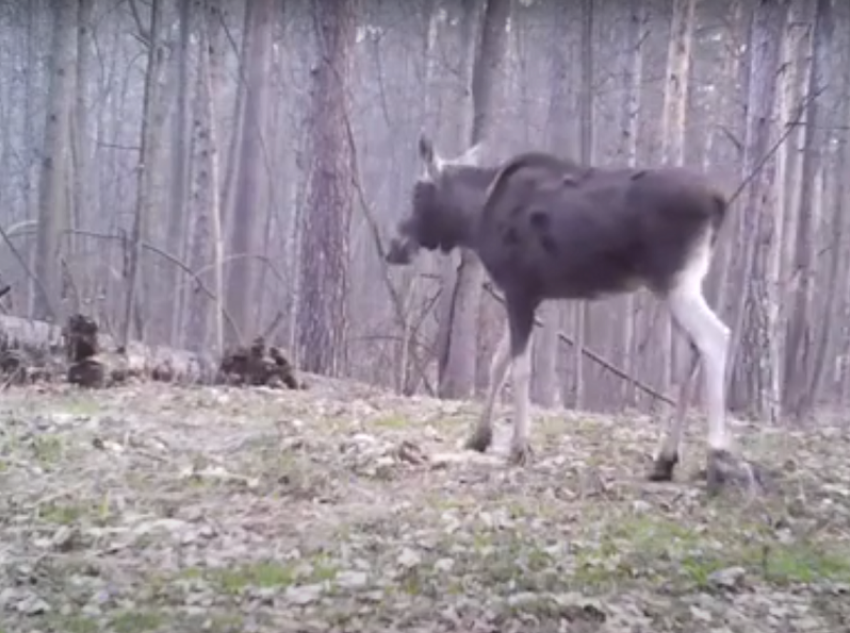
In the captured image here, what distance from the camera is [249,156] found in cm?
2034

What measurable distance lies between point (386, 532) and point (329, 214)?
7283 millimetres

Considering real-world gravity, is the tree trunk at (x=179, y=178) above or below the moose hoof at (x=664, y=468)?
above

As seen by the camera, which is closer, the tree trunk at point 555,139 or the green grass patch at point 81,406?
the green grass patch at point 81,406

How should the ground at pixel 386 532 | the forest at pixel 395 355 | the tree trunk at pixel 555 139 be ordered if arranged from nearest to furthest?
the ground at pixel 386 532
the forest at pixel 395 355
the tree trunk at pixel 555 139

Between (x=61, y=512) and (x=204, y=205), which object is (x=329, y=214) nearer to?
(x=204, y=205)

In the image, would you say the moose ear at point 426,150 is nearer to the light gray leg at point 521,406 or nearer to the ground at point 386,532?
the light gray leg at point 521,406

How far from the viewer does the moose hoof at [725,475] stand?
7.01 metres

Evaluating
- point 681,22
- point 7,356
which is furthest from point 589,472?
point 681,22

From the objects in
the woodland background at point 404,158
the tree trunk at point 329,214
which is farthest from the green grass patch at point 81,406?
the tree trunk at point 329,214

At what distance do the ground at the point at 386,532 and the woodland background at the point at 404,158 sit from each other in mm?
2593

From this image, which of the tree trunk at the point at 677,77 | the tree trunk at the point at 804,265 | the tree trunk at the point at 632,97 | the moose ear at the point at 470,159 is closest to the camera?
the moose ear at the point at 470,159

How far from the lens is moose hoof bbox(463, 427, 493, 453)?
816 centimetres

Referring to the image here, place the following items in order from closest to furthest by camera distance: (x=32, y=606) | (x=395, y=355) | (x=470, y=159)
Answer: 1. (x=32, y=606)
2. (x=470, y=159)
3. (x=395, y=355)

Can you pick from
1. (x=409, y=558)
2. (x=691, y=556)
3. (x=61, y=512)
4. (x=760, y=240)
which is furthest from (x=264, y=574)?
(x=760, y=240)
